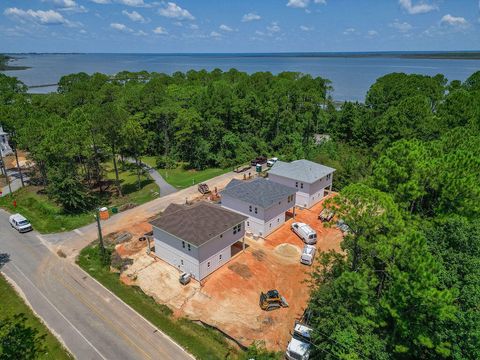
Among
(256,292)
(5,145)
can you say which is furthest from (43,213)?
(5,145)

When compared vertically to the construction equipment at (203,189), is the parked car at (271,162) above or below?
below

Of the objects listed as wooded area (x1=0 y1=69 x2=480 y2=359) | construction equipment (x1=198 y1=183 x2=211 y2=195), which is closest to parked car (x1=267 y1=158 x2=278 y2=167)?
wooded area (x1=0 y1=69 x2=480 y2=359)

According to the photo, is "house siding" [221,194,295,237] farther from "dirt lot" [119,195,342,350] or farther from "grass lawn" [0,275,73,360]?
"grass lawn" [0,275,73,360]

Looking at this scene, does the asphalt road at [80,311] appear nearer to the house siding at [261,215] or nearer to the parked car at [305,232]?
the house siding at [261,215]

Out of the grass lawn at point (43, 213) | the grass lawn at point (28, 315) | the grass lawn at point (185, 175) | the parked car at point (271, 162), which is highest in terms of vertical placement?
the grass lawn at point (28, 315)

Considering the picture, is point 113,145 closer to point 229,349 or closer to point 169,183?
point 169,183

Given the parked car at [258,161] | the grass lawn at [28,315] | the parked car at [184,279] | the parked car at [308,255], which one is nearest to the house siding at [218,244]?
the parked car at [184,279]
